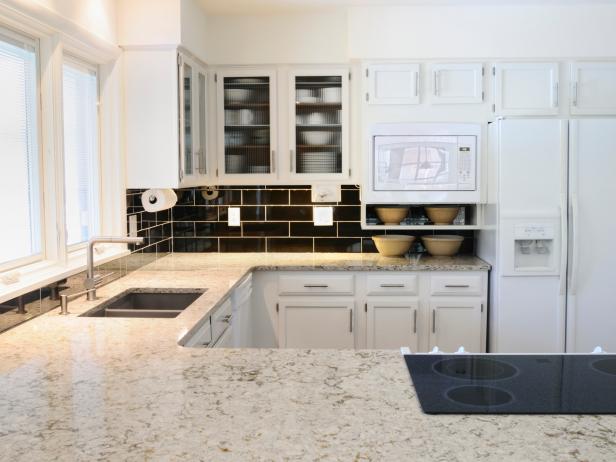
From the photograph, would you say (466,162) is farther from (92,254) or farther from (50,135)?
(50,135)

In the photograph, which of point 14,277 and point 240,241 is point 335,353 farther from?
point 240,241

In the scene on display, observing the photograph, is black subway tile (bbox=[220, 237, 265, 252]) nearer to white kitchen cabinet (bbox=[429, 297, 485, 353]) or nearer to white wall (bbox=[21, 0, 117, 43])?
white kitchen cabinet (bbox=[429, 297, 485, 353])

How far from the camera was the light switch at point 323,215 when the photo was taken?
482 cm

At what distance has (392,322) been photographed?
421 cm

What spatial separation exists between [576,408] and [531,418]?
0.15 metres

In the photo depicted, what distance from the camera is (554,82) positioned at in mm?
4227

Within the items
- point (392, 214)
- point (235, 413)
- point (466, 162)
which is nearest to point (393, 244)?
point (392, 214)

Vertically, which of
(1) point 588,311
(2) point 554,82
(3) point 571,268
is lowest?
(1) point 588,311

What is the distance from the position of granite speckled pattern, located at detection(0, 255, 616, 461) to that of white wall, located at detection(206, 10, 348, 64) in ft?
8.50

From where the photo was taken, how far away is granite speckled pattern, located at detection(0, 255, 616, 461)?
4.70ft

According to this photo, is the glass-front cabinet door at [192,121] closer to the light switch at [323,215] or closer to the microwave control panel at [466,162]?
the light switch at [323,215]

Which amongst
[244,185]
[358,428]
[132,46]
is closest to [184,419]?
[358,428]

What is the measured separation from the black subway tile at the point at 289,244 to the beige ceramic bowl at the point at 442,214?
0.91m

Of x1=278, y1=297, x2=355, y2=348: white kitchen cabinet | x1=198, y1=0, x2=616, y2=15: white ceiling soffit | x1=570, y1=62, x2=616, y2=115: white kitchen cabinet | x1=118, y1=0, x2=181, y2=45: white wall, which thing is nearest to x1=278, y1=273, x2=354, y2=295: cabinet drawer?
x1=278, y1=297, x2=355, y2=348: white kitchen cabinet
